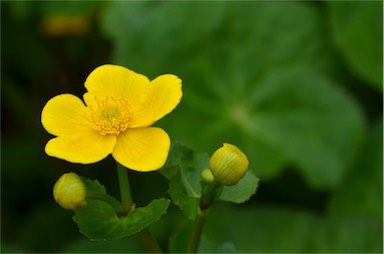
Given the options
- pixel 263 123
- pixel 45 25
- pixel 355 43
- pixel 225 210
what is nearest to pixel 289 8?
pixel 355 43

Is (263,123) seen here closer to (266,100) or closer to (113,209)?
(266,100)

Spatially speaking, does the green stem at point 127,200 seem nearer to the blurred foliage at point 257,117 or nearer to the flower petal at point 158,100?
the flower petal at point 158,100

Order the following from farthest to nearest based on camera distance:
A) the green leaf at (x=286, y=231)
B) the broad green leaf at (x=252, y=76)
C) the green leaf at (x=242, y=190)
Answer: the broad green leaf at (x=252, y=76), the green leaf at (x=286, y=231), the green leaf at (x=242, y=190)

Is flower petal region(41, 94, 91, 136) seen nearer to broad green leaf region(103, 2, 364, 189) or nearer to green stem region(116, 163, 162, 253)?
green stem region(116, 163, 162, 253)

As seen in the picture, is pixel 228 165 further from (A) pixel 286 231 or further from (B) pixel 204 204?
(A) pixel 286 231

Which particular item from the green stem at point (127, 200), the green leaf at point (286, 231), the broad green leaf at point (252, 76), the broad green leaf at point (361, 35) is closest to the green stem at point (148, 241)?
the green stem at point (127, 200)

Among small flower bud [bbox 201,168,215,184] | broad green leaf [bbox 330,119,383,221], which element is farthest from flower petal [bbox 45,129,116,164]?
broad green leaf [bbox 330,119,383,221]
